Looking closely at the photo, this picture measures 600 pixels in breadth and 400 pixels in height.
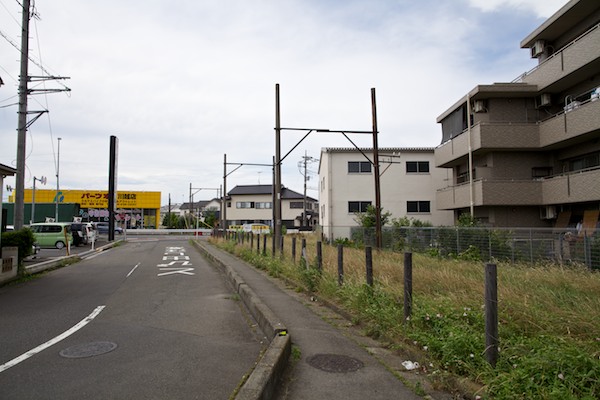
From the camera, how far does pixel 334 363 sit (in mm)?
4703

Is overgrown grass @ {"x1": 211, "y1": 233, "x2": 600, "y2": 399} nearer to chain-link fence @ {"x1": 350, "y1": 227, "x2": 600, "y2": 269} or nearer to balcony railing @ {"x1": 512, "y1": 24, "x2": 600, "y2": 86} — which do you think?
chain-link fence @ {"x1": 350, "y1": 227, "x2": 600, "y2": 269}

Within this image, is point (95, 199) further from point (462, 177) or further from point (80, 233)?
point (462, 177)

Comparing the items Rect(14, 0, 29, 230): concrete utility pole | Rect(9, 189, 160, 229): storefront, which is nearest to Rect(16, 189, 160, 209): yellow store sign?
Rect(9, 189, 160, 229): storefront

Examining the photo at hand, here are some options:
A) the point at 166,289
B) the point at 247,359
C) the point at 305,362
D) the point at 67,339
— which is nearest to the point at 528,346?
the point at 305,362

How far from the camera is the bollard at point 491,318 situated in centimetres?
398

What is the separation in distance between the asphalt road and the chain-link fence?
8174 mm

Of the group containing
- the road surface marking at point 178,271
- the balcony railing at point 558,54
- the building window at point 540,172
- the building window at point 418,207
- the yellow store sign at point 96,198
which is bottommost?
the road surface marking at point 178,271

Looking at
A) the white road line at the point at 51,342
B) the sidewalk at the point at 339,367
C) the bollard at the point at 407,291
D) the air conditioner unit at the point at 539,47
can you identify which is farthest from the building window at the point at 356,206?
the bollard at the point at 407,291

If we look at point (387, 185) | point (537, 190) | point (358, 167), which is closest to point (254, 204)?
point (358, 167)

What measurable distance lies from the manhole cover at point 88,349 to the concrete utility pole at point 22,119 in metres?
10.7

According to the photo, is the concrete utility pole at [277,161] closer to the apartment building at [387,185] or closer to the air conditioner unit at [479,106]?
the air conditioner unit at [479,106]

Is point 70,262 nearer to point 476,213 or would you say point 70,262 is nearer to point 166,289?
point 166,289

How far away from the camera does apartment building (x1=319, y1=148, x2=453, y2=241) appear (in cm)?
3247

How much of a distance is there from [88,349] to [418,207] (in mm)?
29859
